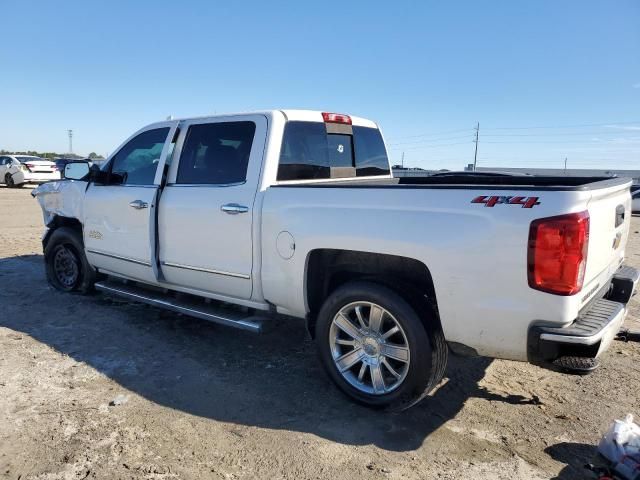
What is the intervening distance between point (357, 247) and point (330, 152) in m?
1.64

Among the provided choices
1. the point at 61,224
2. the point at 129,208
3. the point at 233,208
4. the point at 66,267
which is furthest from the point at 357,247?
the point at 61,224

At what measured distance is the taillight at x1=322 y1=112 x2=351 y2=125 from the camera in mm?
4669

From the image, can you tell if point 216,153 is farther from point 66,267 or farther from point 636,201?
point 636,201

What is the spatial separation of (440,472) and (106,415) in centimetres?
217

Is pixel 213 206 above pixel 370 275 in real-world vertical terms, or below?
above

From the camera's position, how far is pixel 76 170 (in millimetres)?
5637

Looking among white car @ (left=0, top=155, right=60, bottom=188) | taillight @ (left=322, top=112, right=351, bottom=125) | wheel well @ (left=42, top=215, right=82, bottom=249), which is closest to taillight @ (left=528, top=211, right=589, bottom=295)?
taillight @ (left=322, top=112, right=351, bottom=125)

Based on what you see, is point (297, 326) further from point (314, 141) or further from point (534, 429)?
point (534, 429)

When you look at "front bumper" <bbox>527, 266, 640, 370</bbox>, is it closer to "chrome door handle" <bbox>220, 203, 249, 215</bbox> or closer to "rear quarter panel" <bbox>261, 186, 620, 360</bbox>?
"rear quarter panel" <bbox>261, 186, 620, 360</bbox>

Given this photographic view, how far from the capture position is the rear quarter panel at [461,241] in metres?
2.70

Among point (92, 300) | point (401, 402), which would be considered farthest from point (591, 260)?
point (92, 300)

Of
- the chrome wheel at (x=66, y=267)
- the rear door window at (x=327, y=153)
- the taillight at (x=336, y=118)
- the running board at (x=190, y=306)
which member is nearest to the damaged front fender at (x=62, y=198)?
the chrome wheel at (x=66, y=267)

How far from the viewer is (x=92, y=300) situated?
5793 mm

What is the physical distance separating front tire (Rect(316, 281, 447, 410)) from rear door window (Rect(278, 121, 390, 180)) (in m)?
1.28
